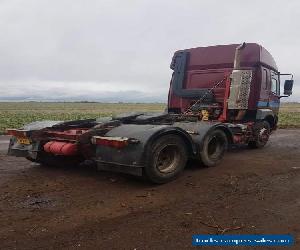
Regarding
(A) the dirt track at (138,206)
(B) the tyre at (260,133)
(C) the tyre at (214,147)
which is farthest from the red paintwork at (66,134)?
(B) the tyre at (260,133)

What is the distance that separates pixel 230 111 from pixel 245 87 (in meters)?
0.77

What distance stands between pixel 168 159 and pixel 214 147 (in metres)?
1.69

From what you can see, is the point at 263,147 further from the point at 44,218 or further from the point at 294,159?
the point at 44,218

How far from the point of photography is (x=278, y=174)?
7.37 meters

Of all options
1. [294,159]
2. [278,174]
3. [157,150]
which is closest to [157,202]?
[157,150]

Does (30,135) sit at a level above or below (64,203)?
above

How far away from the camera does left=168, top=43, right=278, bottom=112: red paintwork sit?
10.1 meters

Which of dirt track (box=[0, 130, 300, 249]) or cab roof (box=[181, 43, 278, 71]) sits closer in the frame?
dirt track (box=[0, 130, 300, 249])

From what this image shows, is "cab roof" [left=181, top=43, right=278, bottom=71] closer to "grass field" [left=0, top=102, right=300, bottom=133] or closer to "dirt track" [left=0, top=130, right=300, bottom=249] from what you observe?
"dirt track" [left=0, top=130, right=300, bottom=249]

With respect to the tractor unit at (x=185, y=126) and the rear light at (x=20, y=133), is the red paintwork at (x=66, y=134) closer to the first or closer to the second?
the tractor unit at (x=185, y=126)

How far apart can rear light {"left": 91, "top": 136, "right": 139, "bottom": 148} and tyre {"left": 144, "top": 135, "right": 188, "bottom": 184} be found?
0.37 metres

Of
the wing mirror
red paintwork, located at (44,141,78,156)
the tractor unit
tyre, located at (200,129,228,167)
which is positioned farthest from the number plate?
the wing mirror

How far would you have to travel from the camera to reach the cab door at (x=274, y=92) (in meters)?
11.1

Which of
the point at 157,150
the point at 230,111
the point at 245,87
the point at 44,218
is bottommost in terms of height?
the point at 44,218
